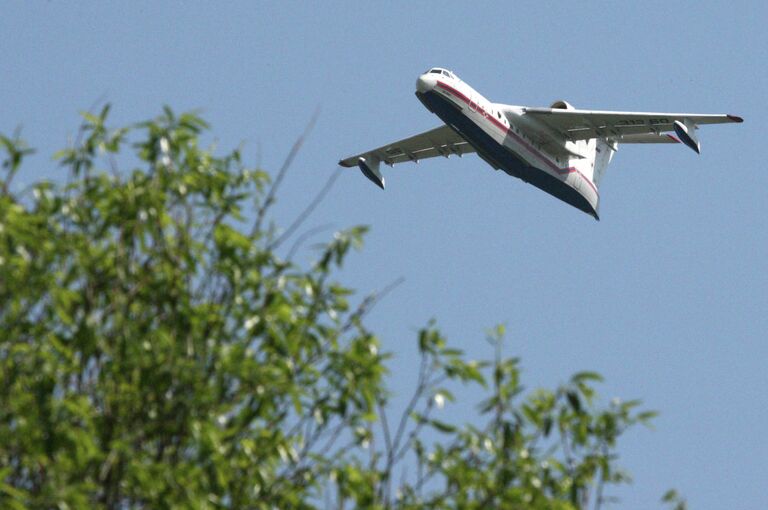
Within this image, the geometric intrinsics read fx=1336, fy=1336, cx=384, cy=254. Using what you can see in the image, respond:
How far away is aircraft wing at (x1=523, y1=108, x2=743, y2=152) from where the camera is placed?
48.2m

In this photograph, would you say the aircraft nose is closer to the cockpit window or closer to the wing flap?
the cockpit window

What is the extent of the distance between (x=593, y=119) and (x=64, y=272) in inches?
1569

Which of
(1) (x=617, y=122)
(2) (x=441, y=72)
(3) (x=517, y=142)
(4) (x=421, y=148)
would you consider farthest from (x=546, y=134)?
(4) (x=421, y=148)

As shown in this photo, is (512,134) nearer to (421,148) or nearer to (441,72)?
(441,72)

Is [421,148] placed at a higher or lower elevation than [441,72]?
higher

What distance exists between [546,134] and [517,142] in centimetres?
193

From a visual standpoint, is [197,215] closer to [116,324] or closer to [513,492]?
[116,324]

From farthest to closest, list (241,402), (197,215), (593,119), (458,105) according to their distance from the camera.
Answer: (593,119)
(458,105)
(197,215)
(241,402)

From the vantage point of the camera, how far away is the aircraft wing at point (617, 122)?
48.2 meters

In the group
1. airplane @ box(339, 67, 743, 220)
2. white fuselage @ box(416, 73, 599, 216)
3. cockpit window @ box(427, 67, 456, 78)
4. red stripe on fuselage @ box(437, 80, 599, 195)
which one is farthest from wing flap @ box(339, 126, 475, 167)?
cockpit window @ box(427, 67, 456, 78)

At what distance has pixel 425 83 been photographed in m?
45.8

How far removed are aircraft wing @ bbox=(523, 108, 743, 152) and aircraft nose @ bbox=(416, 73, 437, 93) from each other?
16.8 feet

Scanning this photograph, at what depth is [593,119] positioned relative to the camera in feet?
167

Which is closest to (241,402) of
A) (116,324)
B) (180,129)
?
(116,324)
